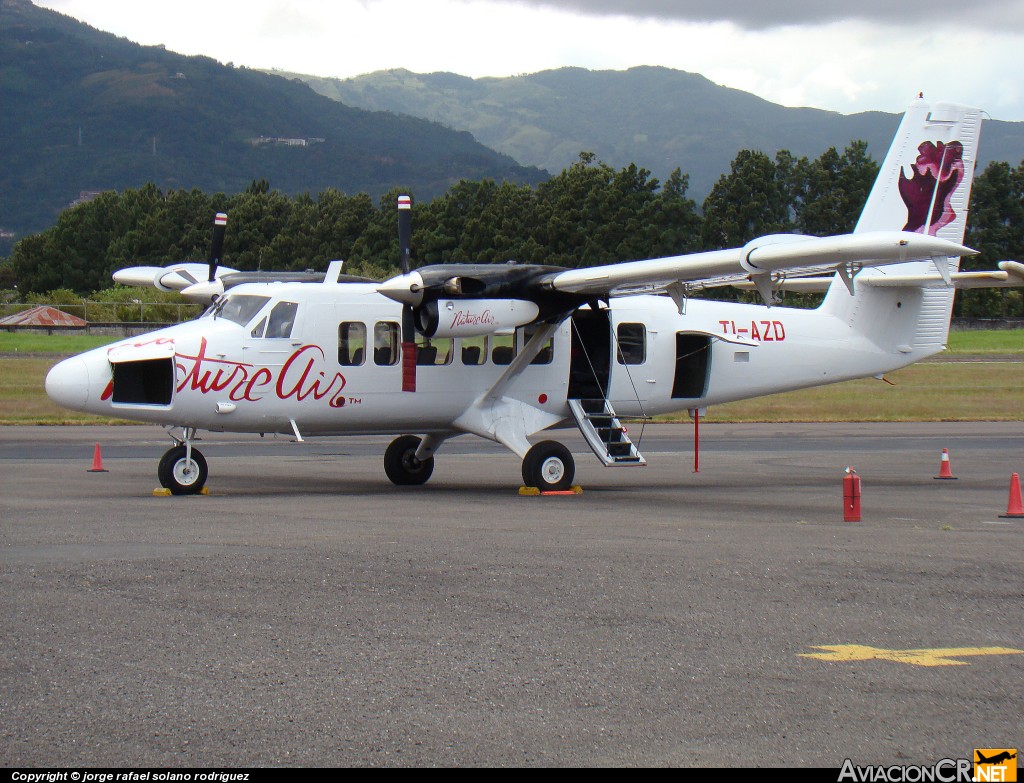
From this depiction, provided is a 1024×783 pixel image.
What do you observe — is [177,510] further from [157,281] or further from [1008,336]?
[1008,336]

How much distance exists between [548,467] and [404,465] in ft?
8.66

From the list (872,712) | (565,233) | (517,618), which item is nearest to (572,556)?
(517,618)

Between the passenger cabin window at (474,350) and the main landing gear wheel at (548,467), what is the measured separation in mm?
1612

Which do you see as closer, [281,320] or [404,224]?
[281,320]

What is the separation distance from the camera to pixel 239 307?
17.7 meters

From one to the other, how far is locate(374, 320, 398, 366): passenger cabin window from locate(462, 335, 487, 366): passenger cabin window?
1074 millimetres

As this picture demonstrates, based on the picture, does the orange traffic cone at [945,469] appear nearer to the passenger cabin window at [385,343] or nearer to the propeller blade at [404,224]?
the passenger cabin window at [385,343]

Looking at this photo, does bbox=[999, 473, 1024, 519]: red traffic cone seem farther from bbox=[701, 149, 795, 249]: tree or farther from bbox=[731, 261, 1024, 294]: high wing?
bbox=[701, 149, 795, 249]: tree

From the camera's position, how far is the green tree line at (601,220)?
3371 inches

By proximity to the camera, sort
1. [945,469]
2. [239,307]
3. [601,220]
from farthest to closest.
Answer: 1. [601,220]
2. [945,469]
3. [239,307]

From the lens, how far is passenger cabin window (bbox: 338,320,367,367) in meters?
17.9

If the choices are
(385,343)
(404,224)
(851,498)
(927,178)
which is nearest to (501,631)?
(851,498)

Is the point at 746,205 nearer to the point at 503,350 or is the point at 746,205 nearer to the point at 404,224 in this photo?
the point at 404,224

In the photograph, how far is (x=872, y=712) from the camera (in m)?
6.42
